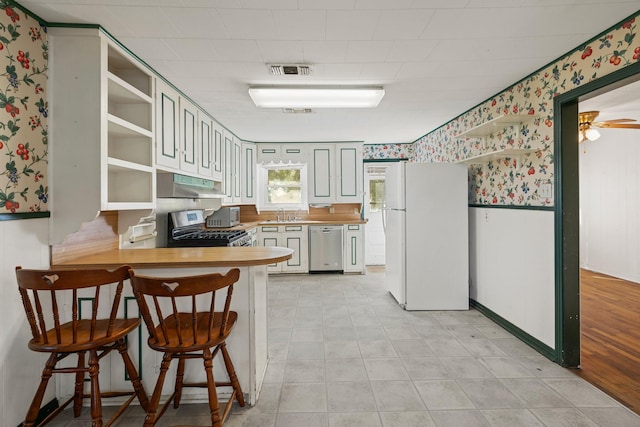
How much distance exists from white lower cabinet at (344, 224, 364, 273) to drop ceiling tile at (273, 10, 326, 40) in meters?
3.57

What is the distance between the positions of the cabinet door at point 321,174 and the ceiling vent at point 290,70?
2834 mm

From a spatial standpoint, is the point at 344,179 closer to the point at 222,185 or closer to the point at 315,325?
the point at 222,185

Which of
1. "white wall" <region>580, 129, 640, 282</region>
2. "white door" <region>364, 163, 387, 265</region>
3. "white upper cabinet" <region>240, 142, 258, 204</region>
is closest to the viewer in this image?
"white wall" <region>580, 129, 640, 282</region>

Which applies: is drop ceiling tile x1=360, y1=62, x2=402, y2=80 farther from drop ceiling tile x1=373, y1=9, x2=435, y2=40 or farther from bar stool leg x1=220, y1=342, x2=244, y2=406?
bar stool leg x1=220, y1=342, x2=244, y2=406

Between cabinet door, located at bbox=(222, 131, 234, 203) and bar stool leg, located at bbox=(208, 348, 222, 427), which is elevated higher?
cabinet door, located at bbox=(222, 131, 234, 203)

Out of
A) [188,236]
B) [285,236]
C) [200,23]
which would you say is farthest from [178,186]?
[285,236]

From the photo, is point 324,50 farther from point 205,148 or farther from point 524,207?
point 524,207

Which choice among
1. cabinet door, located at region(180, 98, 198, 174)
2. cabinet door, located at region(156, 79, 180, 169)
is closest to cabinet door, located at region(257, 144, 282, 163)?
cabinet door, located at region(180, 98, 198, 174)

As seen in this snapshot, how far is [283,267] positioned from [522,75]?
4.04m

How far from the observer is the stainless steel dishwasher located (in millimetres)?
5184

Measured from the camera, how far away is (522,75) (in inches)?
104

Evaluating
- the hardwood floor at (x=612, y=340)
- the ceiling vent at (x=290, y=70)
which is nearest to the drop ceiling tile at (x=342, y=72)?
the ceiling vent at (x=290, y=70)

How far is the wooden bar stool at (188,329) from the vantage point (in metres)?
1.46

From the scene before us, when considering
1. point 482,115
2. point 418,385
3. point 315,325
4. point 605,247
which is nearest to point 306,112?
point 482,115
